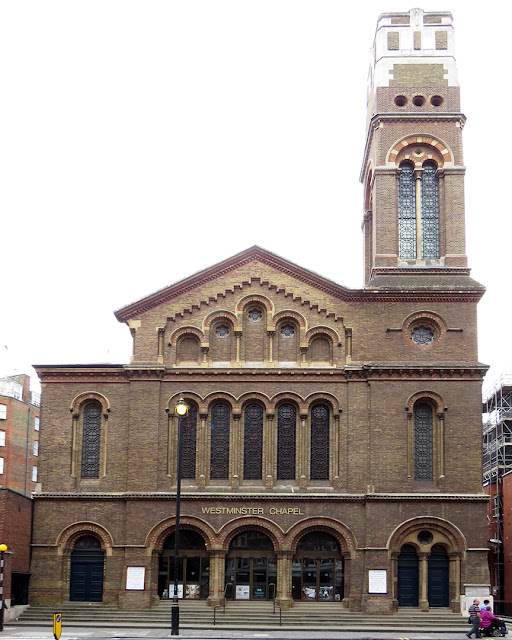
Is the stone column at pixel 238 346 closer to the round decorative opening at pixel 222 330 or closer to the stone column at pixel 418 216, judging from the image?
the round decorative opening at pixel 222 330

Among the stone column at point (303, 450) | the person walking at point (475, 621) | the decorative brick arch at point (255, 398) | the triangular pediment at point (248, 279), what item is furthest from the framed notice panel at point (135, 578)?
the person walking at point (475, 621)

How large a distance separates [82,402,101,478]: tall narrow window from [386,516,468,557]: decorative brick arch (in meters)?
14.0

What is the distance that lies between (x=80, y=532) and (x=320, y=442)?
467 inches

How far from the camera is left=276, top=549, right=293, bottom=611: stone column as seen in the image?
4103 cm

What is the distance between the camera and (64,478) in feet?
141

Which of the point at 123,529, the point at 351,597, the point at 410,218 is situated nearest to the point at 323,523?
the point at 351,597

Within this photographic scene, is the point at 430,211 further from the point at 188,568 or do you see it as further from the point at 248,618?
the point at 248,618

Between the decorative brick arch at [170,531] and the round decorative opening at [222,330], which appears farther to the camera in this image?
the round decorative opening at [222,330]

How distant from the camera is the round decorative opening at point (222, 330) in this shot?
1742 inches

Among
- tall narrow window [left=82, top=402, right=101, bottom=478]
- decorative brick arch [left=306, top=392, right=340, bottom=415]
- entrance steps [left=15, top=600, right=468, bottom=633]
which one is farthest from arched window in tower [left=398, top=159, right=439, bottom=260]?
entrance steps [left=15, top=600, right=468, bottom=633]

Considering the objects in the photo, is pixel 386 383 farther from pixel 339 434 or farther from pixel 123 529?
pixel 123 529

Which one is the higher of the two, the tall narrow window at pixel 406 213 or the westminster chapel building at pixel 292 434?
the tall narrow window at pixel 406 213

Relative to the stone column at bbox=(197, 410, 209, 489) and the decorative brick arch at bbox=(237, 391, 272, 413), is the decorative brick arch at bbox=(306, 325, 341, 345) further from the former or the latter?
the stone column at bbox=(197, 410, 209, 489)

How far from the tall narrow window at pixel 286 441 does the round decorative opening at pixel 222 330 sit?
4416 mm
